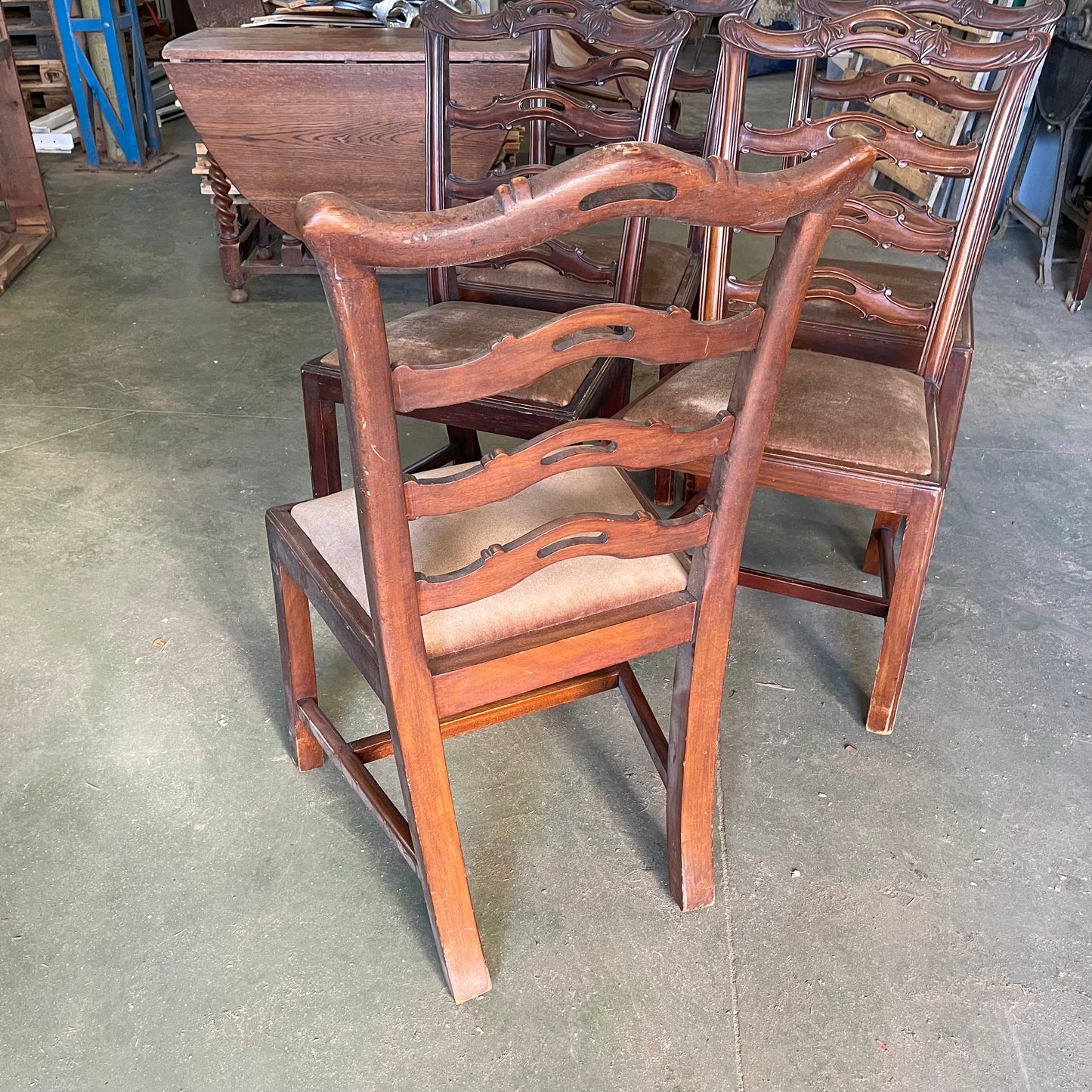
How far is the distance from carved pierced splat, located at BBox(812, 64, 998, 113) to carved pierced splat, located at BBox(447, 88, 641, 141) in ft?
1.25

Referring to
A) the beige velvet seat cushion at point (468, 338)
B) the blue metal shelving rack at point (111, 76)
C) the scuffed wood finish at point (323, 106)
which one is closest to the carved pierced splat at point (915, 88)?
the beige velvet seat cushion at point (468, 338)

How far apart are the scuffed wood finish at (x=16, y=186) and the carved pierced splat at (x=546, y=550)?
316 cm

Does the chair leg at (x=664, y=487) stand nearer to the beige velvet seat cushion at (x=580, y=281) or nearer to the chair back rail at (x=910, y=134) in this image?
the beige velvet seat cushion at (x=580, y=281)

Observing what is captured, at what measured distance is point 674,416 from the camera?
64.1 inches

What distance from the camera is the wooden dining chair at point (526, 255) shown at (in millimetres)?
1773

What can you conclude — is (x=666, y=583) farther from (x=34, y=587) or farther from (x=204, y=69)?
(x=204, y=69)

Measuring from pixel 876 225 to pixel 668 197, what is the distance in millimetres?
1052

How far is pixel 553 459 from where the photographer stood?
1019 mm

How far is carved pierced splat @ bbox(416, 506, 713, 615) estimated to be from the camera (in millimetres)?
1069

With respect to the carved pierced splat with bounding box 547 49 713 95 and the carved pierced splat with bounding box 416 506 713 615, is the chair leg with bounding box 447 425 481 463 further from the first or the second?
the carved pierced splat with bounding box 416 506 713 615

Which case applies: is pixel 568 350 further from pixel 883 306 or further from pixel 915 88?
pixel 915 88

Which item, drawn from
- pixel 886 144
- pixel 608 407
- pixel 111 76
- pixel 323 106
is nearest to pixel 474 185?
pixel 608 407

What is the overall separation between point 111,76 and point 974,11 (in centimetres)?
454

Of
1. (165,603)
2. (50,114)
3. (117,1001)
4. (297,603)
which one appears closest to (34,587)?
(165,603)
